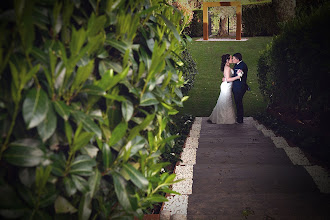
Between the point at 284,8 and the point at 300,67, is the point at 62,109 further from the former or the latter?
the point at 284,8

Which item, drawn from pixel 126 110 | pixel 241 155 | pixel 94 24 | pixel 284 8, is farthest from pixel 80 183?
pixel 284 8

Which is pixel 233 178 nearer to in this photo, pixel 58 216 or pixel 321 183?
pixel 321 183

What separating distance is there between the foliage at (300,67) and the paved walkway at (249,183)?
108 centimetres

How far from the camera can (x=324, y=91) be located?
607cm

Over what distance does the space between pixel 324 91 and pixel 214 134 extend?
2959mm

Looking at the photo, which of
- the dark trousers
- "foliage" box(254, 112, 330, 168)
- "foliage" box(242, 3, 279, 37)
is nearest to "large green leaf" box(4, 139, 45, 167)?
"foliage" box(254, 112, 330, 168)

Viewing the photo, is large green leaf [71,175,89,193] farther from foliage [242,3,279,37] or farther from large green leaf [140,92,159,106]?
foliage [242,3,279,37]

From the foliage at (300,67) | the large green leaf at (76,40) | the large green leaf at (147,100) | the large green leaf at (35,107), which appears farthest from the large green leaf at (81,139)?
the foliage at (300,67)

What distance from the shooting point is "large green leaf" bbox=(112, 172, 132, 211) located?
1.84 metres

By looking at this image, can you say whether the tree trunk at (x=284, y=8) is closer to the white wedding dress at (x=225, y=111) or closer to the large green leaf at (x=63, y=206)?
the white wedding dress at (x=225, y=111)

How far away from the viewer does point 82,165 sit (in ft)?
5.59

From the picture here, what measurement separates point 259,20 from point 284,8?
2.66 m

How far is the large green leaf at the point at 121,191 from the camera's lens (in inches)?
72.6

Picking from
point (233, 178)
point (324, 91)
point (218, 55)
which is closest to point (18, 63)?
point (233, 178)
